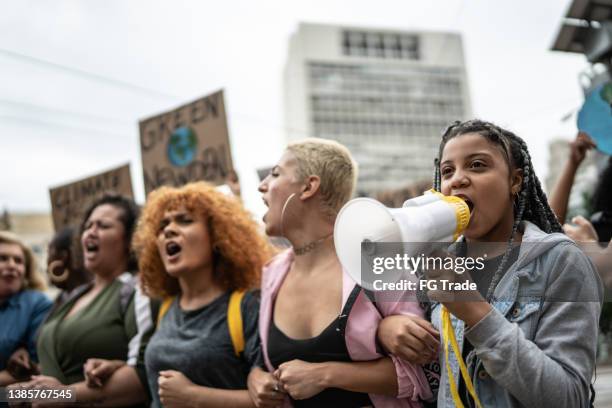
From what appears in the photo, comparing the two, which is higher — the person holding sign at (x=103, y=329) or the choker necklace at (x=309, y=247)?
the choker necklace at (x=309, y=247)

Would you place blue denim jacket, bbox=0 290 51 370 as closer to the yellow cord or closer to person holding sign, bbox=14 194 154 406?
person holding sign, bbox=14 194 154 406

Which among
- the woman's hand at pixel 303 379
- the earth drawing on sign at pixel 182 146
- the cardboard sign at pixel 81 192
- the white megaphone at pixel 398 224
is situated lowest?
Result: the woman's hand at pixel 303 379

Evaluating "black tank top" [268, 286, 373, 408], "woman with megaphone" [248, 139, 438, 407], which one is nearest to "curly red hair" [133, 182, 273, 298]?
"woman with megaphone" [248, 139, 438, 407]

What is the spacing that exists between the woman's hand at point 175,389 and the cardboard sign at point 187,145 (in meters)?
1.77

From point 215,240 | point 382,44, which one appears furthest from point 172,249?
point 382,44

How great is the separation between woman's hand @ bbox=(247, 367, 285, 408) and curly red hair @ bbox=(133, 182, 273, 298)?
0.63m

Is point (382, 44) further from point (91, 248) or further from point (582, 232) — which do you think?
point (582, 232)

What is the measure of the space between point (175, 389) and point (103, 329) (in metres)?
0.73

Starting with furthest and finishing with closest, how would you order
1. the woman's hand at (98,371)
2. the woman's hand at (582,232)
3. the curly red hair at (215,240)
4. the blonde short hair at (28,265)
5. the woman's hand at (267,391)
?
the blonde short hair at (28,265) → the curly red hair at (215,240) → the woman's hand at (98,371) → the woman's hand at (582,232) → the woman's hand at (267,391)

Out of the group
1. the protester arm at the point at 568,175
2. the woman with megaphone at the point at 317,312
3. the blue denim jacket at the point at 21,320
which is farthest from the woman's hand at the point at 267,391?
the blue denim jacket at the point at 21,320

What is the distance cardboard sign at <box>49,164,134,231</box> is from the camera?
402cm

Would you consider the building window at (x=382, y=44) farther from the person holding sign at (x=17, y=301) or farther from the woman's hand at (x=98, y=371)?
the woman's hand at (x=98, y=371)

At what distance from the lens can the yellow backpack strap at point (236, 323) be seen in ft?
6.71

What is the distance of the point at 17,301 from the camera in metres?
3.20
